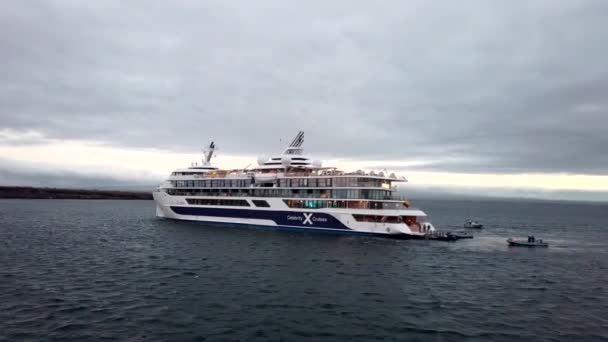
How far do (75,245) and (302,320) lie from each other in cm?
3981

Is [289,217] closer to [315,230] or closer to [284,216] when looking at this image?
[284,216]

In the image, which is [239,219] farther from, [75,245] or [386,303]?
[386,303]

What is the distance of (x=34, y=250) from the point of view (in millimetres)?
47125

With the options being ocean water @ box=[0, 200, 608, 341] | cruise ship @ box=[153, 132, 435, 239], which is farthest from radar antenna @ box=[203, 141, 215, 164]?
ocean water @ box=[0, 200, 608, 341]

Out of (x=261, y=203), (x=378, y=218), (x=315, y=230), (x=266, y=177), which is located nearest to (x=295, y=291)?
(x=378, y=218)

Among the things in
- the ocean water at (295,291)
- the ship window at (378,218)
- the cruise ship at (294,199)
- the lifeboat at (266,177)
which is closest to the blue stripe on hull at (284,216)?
the cruise ship at (294,199)

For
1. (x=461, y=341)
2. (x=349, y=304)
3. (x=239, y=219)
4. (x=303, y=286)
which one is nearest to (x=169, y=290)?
(x=303, y=286)

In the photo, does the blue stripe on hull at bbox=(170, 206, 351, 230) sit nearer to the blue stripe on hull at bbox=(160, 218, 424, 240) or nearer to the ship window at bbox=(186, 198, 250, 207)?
the blue stripe on hull at bbox=(160, 218, 424, 240)

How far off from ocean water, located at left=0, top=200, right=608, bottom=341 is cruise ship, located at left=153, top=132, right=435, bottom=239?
19.7ft

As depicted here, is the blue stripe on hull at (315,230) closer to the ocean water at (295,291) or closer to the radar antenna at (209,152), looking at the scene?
the ocean water at (295,291)

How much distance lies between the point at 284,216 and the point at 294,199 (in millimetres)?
3211

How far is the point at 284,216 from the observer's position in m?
65.9

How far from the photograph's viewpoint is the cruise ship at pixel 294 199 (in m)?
59.8

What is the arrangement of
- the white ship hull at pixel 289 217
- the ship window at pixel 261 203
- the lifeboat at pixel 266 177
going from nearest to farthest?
1. the white ship hull at pixel 289 217
2. the ship window at pixel 261 203
3. the lifeboat at pixel 266 177
